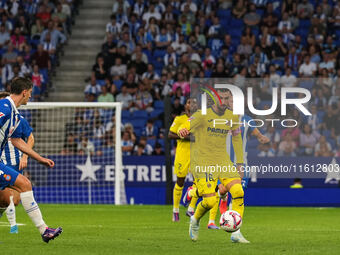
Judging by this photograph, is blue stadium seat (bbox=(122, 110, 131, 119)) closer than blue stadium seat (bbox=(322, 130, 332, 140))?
No

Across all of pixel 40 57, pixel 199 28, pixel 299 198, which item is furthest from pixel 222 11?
pixel 299 198

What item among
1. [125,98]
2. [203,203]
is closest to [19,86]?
[203,203]

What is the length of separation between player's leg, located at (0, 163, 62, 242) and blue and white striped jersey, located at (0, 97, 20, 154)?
402 mm

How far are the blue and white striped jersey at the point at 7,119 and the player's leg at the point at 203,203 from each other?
2.60 meters

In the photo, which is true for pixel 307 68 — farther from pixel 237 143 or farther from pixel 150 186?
pixel 237 143

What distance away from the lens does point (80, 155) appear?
21.9m

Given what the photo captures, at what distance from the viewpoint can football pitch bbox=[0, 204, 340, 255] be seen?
9961mm

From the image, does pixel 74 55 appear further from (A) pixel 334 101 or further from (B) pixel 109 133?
(A) pixel 334 101

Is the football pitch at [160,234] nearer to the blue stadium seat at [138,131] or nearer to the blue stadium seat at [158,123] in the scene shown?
the blue stadium seat at [138,131]

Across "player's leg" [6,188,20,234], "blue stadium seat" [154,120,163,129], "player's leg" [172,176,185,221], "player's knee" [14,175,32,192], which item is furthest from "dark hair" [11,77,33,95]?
"blue stadium seat" [154,120,163,129]

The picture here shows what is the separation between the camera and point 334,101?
22.3m

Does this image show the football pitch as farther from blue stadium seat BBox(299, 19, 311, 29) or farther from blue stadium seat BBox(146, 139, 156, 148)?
blue stadium seat BBox(299, 19, 311, 29)

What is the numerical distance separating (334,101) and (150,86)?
5.46 metres

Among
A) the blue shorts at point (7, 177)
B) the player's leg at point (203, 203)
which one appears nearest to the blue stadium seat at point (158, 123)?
the player's leg at point (203, 203)
